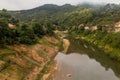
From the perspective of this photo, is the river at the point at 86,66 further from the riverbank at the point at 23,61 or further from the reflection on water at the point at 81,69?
the riverbank at the point at 23,61

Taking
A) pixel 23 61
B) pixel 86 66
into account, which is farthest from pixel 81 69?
pixel 23 61

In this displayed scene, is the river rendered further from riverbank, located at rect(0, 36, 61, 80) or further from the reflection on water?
riverbank, located at rect(0, 36, 61, 80)

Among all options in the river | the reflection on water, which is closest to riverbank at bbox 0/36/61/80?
the reflection on water

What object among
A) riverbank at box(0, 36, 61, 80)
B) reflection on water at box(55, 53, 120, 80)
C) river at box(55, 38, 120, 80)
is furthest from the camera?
river at box(55, 38, 120, 80)

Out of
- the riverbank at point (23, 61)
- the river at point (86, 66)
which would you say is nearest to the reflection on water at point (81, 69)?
the river at point (86, 66)

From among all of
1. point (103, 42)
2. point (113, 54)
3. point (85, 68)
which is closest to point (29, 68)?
point (85, 68)

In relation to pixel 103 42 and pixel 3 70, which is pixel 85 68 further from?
pixel 103 42

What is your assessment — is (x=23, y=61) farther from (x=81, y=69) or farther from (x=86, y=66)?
(x=86, y=66)
